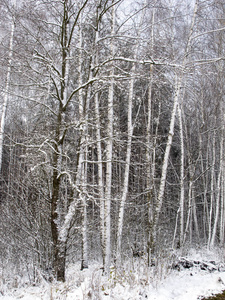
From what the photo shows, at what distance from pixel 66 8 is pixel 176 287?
534 centimetres

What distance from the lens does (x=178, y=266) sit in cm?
529

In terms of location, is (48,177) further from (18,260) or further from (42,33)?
(42,33)

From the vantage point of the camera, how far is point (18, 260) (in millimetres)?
5684

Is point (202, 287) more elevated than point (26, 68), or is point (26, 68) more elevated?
point (26, 68)

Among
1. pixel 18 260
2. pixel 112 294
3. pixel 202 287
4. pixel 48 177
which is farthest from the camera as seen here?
pixel 18 260

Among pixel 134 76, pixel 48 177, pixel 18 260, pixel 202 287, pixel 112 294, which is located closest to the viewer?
pixel 112 294

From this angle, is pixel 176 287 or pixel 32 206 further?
pixel 32 206

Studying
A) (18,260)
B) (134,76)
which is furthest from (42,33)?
(18,260)

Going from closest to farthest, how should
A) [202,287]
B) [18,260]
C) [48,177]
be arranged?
[202,287]
[48,177]
[18,260]

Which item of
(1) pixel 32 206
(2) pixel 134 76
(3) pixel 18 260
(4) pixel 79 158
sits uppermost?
(2) pixel 134 76

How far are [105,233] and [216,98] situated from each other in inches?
262

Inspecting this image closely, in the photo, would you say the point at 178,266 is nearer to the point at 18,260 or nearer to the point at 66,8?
the point at 18,260

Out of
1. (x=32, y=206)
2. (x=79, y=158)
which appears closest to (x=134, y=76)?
(x=79, y=158)

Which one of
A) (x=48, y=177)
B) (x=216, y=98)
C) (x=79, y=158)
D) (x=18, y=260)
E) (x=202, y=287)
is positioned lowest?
(x=18, y=260)
